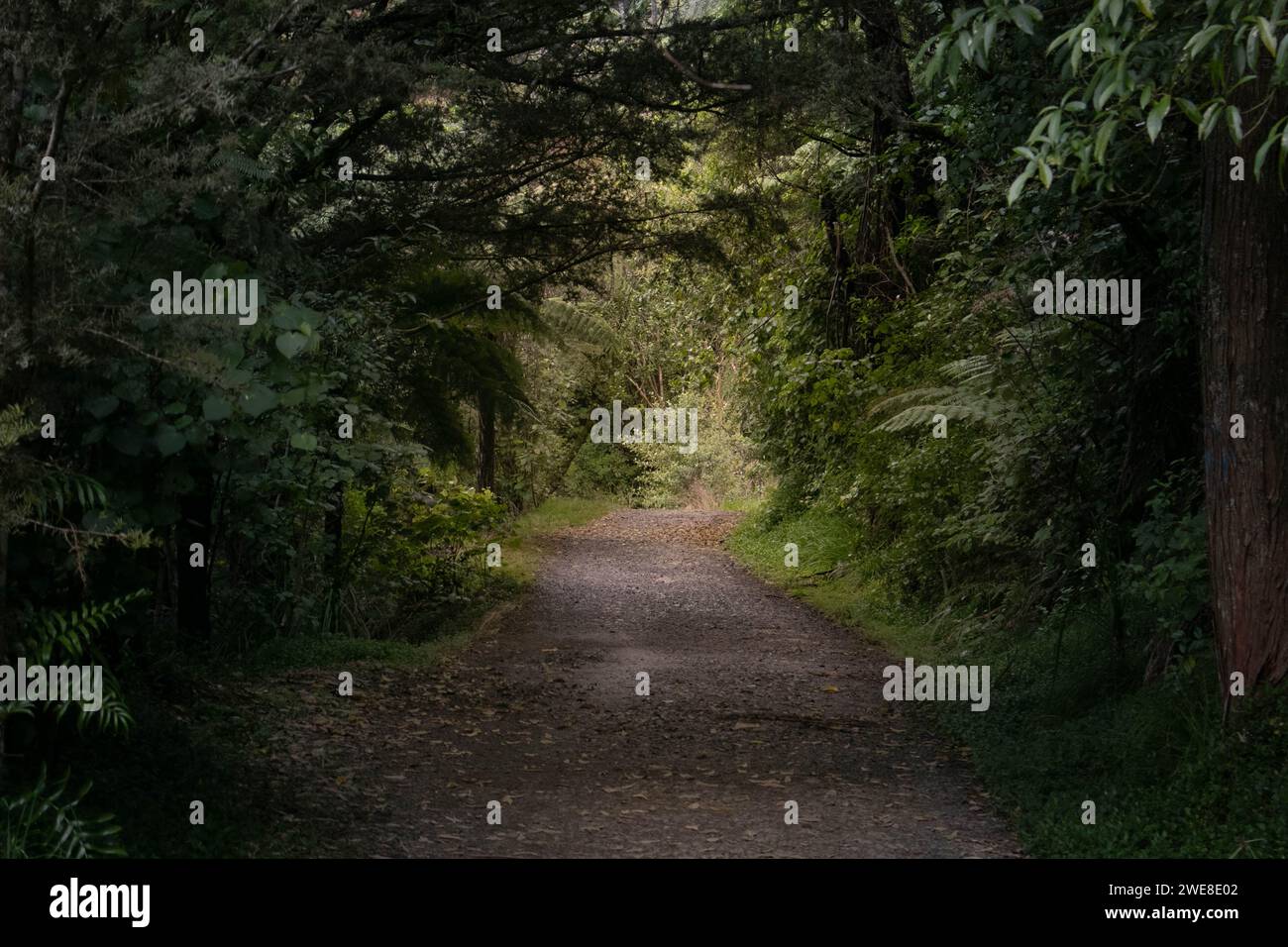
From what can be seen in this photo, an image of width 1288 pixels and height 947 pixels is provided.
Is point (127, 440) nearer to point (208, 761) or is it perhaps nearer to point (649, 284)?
point (208, 761)

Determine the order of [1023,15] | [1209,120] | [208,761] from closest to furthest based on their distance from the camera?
1. [1209,120]
2. [1023,15]
3. [208,761]

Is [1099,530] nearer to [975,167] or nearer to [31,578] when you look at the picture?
[975,167]

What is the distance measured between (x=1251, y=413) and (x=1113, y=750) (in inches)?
86.6

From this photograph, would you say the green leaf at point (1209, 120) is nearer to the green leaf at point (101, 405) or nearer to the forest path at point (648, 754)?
the forest path at point (648, 754)

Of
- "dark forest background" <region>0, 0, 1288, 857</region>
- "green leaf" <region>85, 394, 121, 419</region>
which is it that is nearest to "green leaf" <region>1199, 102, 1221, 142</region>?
"dark forest background" <region>0, 0, 1288, 857</region>

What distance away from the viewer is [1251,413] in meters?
6.65

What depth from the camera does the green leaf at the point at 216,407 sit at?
17.4 ft

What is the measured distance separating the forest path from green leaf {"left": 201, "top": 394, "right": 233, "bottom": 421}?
7.61ft

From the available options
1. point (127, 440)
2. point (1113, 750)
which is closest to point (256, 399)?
point (127, 440)

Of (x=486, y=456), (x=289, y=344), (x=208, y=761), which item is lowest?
(x=208, y=761)

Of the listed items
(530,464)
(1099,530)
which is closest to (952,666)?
(1099,530)

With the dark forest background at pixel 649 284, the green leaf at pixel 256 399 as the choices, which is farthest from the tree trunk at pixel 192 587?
the green leaf at pixel 256 399

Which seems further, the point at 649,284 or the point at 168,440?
the point at 649,284

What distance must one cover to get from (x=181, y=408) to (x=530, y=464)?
26.0m
